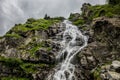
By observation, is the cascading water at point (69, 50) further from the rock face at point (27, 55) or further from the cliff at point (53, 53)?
the rock face at point (27, 55)

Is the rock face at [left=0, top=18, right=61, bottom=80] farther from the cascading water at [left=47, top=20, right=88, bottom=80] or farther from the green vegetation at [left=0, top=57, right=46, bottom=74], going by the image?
the cascading water at [left=47, top=20, right=88, bottom=80]

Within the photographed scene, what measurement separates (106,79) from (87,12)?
45.9 metres

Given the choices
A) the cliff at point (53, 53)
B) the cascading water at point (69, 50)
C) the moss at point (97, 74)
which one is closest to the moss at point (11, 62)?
the cliff at point (53, 53)

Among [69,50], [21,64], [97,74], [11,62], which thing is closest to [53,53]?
[69,50]

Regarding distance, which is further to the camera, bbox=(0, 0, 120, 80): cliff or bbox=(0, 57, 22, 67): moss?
bbox=(0, 57, 22, 67): moss

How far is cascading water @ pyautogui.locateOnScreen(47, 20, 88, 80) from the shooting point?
56.1m

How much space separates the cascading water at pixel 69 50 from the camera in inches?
2208

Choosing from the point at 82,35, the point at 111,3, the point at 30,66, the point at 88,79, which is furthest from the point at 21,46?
the point at 111,3

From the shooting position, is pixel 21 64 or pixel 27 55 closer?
pixel 21 64

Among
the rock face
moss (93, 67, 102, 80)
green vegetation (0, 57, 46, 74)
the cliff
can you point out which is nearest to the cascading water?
the cliff

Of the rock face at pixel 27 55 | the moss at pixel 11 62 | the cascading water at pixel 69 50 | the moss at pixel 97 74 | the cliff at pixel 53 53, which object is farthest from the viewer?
the moss at pixel 11 62

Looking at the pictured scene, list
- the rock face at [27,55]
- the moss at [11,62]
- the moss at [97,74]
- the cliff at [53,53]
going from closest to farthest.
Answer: the moss at [97,74]
the cliff at [53,53]
the rock face at [27,55]
the moss at [11,62]

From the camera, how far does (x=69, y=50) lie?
6419 centimetres

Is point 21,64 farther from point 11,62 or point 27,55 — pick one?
point 27,55
